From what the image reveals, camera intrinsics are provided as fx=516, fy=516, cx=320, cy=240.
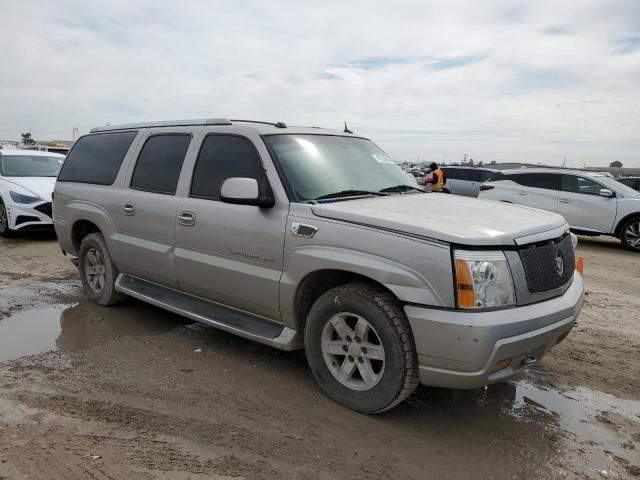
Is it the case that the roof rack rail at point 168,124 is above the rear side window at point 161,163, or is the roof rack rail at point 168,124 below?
above

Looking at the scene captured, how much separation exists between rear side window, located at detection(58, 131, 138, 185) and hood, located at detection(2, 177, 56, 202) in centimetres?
407

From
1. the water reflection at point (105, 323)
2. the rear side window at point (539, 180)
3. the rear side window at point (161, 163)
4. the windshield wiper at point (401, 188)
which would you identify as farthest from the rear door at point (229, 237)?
the rear side window at point (539, 180)

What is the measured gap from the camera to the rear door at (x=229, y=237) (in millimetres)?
3805

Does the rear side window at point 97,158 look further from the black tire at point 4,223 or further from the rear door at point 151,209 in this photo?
the black tire at point 4,223

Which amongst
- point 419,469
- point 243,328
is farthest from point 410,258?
point 243,328

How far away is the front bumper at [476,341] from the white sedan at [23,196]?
8.64 meters

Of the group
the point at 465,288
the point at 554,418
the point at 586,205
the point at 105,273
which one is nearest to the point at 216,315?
the point at 105,273

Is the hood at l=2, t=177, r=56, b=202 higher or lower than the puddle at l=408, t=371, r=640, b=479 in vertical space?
higher

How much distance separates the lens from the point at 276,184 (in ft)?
12.6

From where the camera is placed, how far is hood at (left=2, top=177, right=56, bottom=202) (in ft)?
31.7

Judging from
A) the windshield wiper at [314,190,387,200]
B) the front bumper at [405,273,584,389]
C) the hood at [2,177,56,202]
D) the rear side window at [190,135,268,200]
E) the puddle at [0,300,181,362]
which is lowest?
the puddle at [0,300,181,362]

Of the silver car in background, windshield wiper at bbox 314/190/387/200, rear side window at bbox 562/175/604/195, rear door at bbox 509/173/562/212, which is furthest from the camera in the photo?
the silver car in background

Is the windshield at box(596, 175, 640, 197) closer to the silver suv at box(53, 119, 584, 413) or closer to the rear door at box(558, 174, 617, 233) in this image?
the rear door at box(558, 174, 617, 233)

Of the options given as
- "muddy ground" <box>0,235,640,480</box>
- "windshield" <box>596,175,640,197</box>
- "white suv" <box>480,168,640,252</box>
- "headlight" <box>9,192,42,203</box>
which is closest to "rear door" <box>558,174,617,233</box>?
"white suv" <box>480,168,640,252</box>
